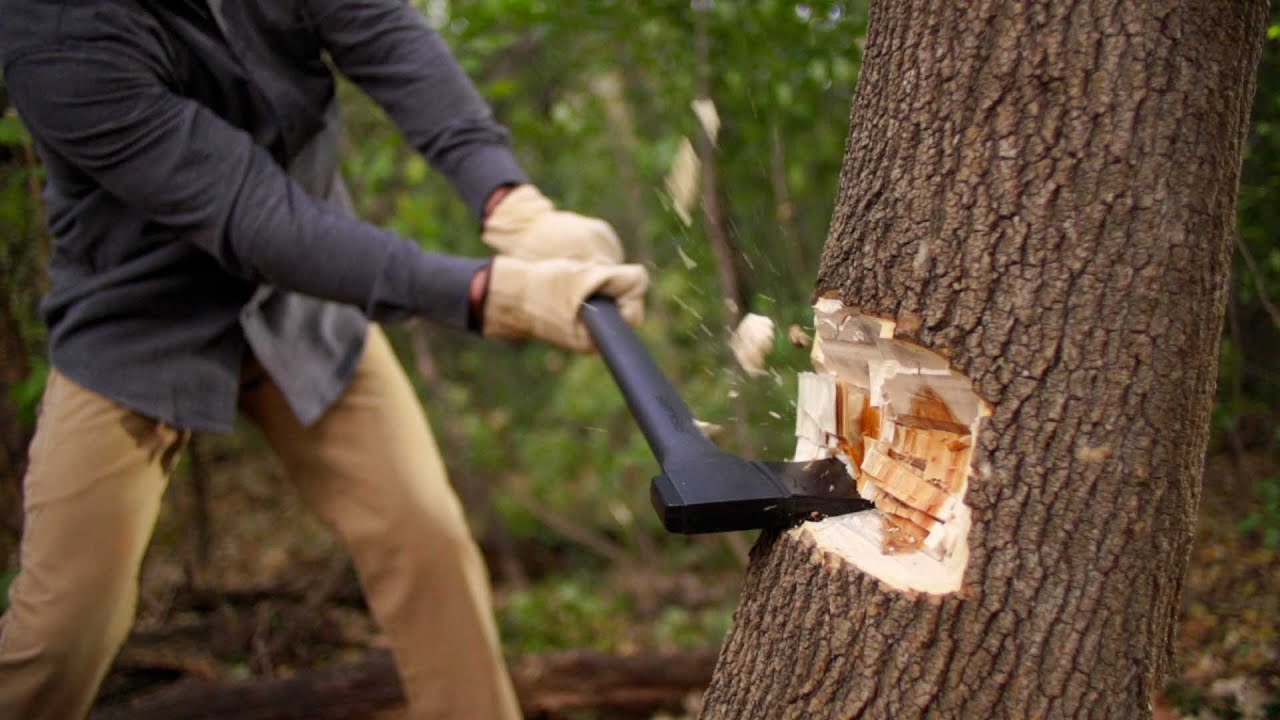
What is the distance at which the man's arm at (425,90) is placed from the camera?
2.22 meters

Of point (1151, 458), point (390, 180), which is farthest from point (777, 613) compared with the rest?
point (390, 180)

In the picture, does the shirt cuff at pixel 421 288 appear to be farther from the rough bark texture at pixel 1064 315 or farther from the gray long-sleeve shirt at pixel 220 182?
the rough bark texture at pixel 1064 315

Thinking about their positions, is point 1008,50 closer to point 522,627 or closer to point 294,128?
point 294,128

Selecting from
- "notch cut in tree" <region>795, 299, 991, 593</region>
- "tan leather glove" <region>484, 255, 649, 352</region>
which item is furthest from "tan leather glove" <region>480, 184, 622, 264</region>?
"notch cut in tree" <region>795, 299, 991, 593</region>

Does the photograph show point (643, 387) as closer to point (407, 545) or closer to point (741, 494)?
point (741, 494)

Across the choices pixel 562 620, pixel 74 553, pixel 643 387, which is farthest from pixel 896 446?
pixel 562 620

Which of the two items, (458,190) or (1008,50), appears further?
(458,190)

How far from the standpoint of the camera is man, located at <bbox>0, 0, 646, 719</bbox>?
5.89 ft

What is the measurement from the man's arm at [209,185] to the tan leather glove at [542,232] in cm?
23

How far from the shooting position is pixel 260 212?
180 cm

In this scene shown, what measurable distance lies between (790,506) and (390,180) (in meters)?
3.23

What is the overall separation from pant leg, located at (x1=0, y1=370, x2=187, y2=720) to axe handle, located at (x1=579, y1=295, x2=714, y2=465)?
1.06 meters

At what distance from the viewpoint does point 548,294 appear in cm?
181

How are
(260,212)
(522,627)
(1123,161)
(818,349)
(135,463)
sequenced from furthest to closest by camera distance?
(522,627) < (135,463) < (260,212) < (818,349) < (1123,161)
